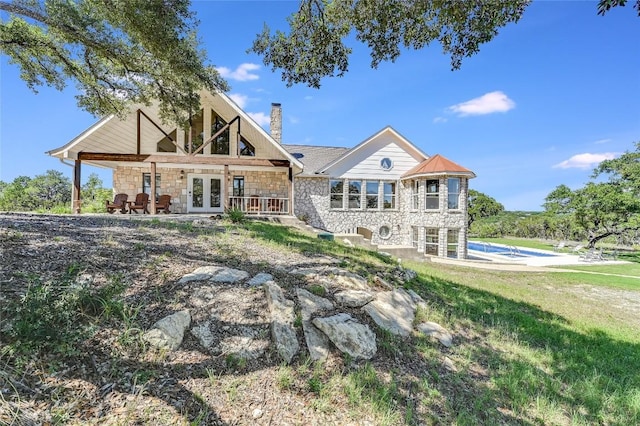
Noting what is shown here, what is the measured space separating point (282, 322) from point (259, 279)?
1.01 metres

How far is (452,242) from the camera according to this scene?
659 inches

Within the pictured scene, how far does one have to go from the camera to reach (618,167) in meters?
26.5

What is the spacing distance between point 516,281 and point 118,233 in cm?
1170

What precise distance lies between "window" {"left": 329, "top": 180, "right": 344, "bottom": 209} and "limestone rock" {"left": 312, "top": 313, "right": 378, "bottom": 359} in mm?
14669

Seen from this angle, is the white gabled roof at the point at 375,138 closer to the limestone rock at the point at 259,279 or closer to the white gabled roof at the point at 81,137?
the white gabled roof at the point at 81,137

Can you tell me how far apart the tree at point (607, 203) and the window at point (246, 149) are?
2373 centimetres

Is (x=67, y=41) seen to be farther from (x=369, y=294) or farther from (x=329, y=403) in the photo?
Answer: (x=329, y=403)

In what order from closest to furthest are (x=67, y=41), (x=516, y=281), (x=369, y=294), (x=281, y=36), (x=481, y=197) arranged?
1. (x=369, y=294)
2. (x=281, y=36)
3. (x=67, y=41)
4. (x=516, y=281)
5. (x=481, y=197)

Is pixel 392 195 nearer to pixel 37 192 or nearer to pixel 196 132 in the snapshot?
pixel 196 132

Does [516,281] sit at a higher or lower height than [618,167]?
lower

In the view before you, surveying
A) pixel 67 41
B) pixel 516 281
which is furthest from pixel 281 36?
pixel 516 281

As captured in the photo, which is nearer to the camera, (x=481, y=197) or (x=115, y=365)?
(x=115, y=365)

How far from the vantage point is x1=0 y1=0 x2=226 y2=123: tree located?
7.45 metres

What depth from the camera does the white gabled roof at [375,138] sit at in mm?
17941
